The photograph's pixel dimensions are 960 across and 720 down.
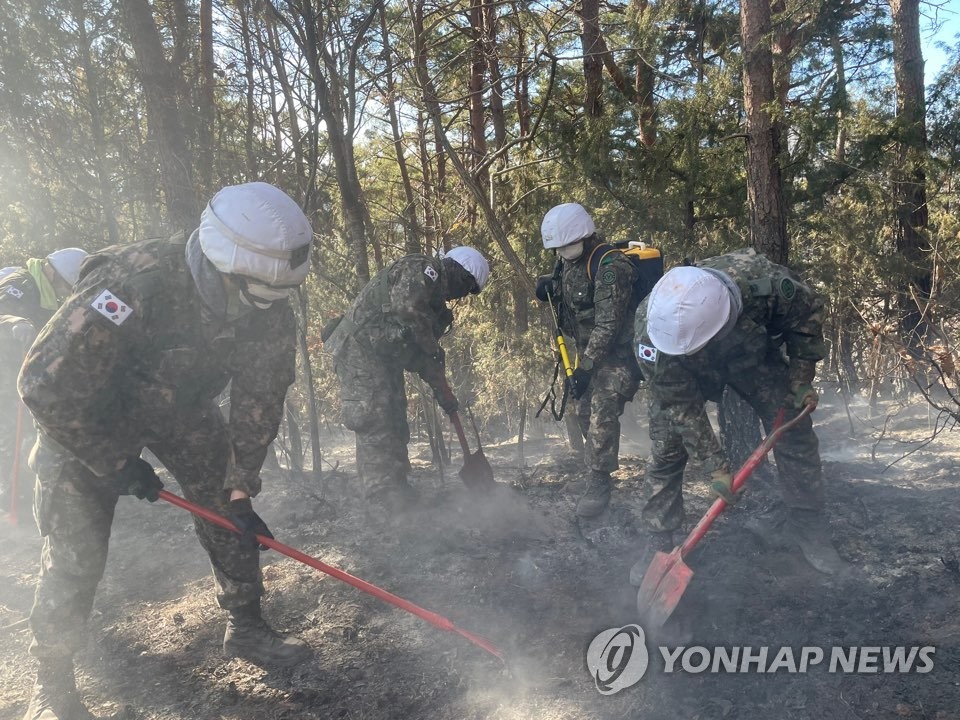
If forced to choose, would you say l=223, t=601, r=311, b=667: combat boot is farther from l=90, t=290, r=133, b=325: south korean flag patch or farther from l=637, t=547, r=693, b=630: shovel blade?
l=637, t=547, r=693, b=630: shovel blade

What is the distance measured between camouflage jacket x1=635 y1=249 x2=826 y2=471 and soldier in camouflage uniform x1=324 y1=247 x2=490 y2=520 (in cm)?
168

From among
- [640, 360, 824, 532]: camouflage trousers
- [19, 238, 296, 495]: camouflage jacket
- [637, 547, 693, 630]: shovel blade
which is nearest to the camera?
[19, 238, 296, 495]: camouflage jacket

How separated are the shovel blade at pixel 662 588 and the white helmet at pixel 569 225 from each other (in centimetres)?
234

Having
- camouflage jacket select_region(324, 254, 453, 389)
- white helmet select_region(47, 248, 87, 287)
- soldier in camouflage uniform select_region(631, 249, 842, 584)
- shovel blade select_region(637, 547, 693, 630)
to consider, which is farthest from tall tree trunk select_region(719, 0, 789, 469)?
white helmet select_region(47, 248, 87, 287)

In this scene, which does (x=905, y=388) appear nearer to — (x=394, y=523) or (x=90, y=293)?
(x=394, y=523)

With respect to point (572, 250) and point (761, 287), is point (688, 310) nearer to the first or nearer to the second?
point (761, 287)

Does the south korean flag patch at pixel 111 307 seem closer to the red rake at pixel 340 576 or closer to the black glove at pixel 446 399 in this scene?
the red rake at pixel 340 576

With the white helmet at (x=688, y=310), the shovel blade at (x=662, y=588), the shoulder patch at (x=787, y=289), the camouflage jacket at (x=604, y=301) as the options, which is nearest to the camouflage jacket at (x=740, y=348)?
the shoulder patch at (x=787, y=289)

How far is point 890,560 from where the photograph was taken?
363 centimetres

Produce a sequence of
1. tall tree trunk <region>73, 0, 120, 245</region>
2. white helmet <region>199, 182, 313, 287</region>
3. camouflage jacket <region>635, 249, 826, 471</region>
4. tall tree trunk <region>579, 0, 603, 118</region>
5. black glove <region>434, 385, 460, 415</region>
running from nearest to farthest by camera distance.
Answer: white helmet <region>199, 182, 313, 287</region> → camouflage jacket <region>635, 249, 826, 471</region> → black glove <region>434, 385, 460, 415</region> → tall tree trunk <region>579, 0, 603, 118</region> → tall tree trunk <region>73, 0, 120, 245</region>

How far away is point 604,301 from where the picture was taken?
450 centimetres

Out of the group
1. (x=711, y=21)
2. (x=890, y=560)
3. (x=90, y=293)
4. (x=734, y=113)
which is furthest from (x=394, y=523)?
(x=711, y=21)

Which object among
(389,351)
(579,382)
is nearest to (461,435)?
(389,351)

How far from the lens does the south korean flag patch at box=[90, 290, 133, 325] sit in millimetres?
2498
